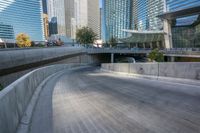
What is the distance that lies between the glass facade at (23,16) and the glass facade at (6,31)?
8.82ft

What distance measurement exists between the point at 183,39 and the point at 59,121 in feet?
293

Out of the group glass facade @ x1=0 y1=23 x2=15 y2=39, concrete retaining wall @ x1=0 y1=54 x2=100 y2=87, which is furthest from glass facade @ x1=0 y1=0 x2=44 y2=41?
concrete retaining wall @ x1=0 y1=54 x2=100 y2=87

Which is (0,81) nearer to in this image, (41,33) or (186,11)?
(186,11)

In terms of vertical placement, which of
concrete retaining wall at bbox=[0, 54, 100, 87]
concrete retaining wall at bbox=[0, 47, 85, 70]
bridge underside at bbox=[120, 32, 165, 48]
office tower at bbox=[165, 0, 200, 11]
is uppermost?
office tower at bbox=[165, 0, 200, 11]

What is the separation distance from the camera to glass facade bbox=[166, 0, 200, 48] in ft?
254

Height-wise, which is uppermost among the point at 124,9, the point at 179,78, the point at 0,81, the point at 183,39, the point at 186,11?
the point at 124,9

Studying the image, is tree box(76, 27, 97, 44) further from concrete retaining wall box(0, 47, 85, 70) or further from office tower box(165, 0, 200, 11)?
concrete retaining wall box(0, 47, 85, 70)

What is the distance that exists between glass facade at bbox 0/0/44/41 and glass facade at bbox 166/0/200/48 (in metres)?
106

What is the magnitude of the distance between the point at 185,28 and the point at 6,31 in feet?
368

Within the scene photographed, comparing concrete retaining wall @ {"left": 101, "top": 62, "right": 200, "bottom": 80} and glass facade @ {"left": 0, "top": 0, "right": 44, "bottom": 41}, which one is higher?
glass facade @ {"left": 0, "top": 0, "right": 44, "bottom": 41}

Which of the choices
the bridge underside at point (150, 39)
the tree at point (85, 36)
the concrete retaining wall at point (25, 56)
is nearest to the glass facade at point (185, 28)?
the bridge underside at point (150, 39)

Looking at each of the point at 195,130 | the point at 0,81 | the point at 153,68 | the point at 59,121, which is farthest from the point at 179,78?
the point at 0,81

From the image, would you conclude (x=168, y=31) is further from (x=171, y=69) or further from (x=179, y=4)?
(x=171, y=69)

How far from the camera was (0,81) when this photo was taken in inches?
844
